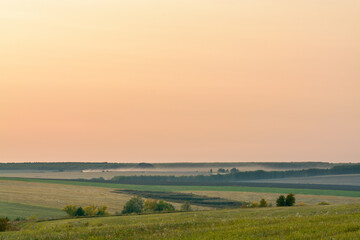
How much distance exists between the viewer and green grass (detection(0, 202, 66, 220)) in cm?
9206

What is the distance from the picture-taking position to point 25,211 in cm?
9831

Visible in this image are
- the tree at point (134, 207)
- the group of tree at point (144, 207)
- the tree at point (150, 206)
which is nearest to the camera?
the group of tree at point (144, 207)

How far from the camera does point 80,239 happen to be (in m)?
22.4

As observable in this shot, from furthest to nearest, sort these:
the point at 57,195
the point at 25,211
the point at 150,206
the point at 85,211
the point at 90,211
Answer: the point at 57,195
the point at 25,211
the point at 150,206
the point at 90,211
the point at 85,211

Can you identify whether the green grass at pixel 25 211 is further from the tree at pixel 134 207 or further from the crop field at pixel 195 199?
the crop field at pixel 195 199

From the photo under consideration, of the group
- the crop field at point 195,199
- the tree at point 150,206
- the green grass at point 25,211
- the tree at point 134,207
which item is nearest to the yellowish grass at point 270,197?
the crop field at point 195,199

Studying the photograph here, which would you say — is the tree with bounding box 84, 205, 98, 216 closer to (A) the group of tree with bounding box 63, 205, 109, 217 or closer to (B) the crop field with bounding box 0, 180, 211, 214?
(A) the group of tree with bounding box 63, 205, 109, 217

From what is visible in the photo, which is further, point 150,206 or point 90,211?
point 150,206

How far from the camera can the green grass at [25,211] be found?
9206 centimetres

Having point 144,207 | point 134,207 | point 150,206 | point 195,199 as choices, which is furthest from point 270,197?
point 134,207

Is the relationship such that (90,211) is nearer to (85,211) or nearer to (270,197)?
(85,211)

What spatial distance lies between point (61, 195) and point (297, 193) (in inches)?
2561

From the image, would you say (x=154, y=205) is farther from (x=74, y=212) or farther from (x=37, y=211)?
(x=37, y=211)

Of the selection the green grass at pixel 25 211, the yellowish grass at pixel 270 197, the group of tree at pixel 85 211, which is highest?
the yellowish grass at pixel 270 197
